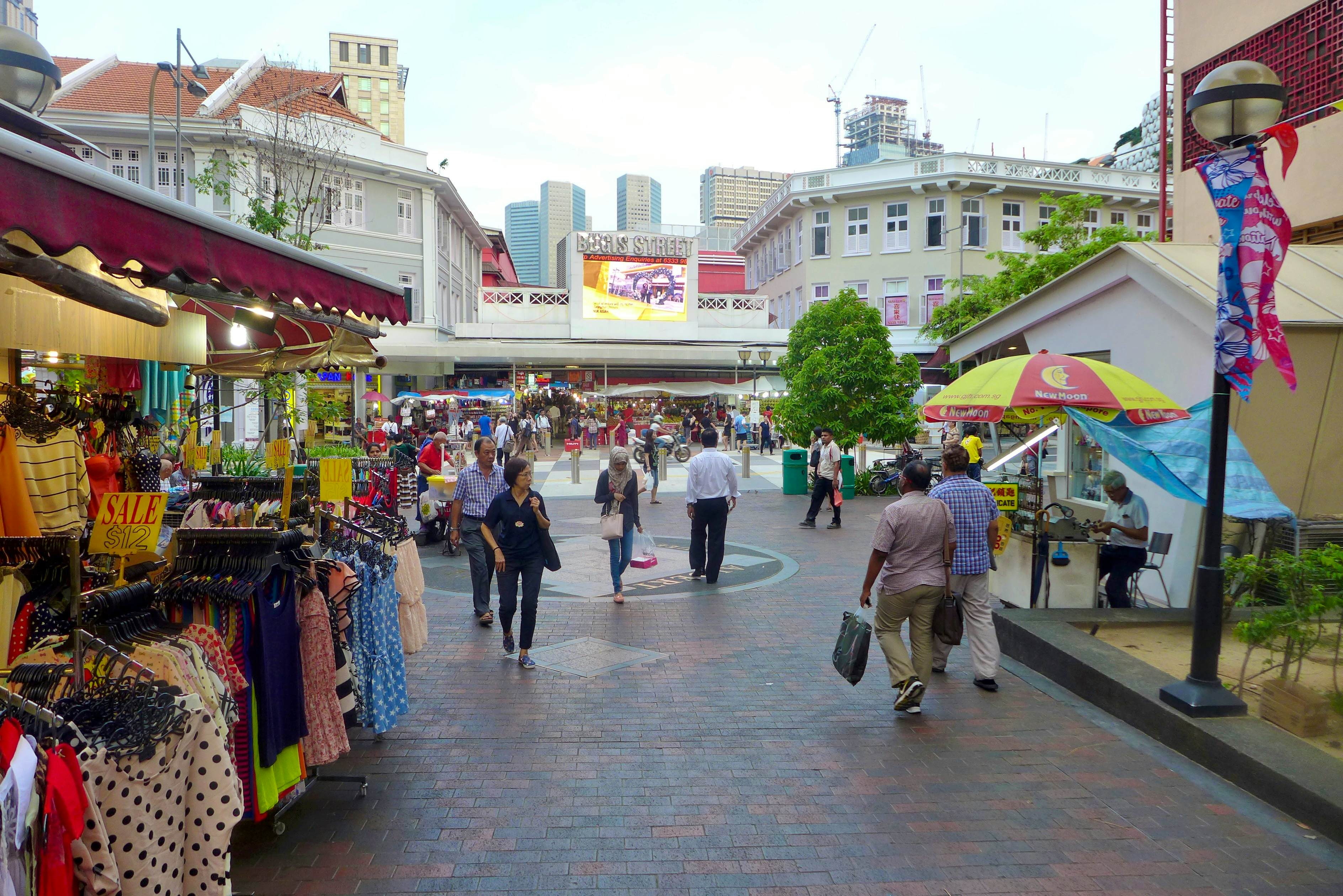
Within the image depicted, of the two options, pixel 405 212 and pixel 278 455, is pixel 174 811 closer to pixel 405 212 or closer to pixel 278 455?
pixel 278 455

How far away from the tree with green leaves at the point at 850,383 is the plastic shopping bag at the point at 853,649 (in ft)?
45.2

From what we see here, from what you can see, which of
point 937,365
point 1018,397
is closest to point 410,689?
point 1018,397

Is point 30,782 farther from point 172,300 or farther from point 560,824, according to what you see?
point 172,300

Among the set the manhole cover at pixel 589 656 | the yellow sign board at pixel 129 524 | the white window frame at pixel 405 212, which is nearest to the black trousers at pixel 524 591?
the manhole cover at pixel 589 656

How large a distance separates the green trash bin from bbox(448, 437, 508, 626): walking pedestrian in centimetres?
1117

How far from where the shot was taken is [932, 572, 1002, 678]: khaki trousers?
6.40 m

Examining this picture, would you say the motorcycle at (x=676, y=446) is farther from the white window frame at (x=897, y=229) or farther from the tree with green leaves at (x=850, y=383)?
the white window frame at (x=897, y=229)

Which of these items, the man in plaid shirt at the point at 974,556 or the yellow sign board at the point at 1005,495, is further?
the yellow sign board at the point at 1005,495

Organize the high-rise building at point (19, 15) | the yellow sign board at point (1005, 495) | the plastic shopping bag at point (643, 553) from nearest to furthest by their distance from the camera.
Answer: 1. the yellow sign board at point (1005, 495)
2. the plastic shopping bag at point (643, 553)
3. the high-rise building at point (19, 15)

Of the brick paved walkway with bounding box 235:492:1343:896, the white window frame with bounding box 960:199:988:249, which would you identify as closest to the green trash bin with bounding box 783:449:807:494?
the brick paved walkway with bounding box 235:492:1343:896

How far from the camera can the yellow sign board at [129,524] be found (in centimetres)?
351

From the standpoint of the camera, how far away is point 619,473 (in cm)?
927

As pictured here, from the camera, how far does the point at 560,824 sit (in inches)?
173

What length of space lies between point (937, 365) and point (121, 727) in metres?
14.5
